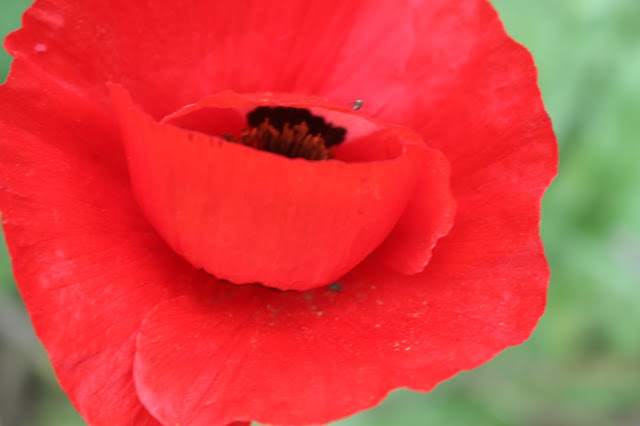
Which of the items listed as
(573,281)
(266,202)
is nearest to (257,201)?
(266,202)

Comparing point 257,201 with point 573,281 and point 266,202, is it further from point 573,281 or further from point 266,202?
point 573,281

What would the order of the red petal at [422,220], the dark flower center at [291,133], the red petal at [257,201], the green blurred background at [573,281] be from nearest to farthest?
1. the red petal at [257,201]
2. the red petal at [422,220]
3. the dark flower center at [291,133]
4. the green blurred background at [573,281]

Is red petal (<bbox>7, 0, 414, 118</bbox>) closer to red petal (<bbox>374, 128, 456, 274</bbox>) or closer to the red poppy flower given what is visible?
the red poppy flower

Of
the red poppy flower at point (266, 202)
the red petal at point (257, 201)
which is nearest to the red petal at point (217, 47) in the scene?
the red poppy flower at point (266, 202)

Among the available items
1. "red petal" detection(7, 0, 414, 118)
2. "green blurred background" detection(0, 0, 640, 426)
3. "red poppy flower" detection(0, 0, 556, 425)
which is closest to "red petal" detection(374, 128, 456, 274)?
"red poppy flower" detection(0, 0, 556, 425)

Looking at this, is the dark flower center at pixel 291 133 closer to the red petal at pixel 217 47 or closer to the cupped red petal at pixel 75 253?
the red petal at pixel 217 47

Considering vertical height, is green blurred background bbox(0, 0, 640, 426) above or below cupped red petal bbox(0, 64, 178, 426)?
below
